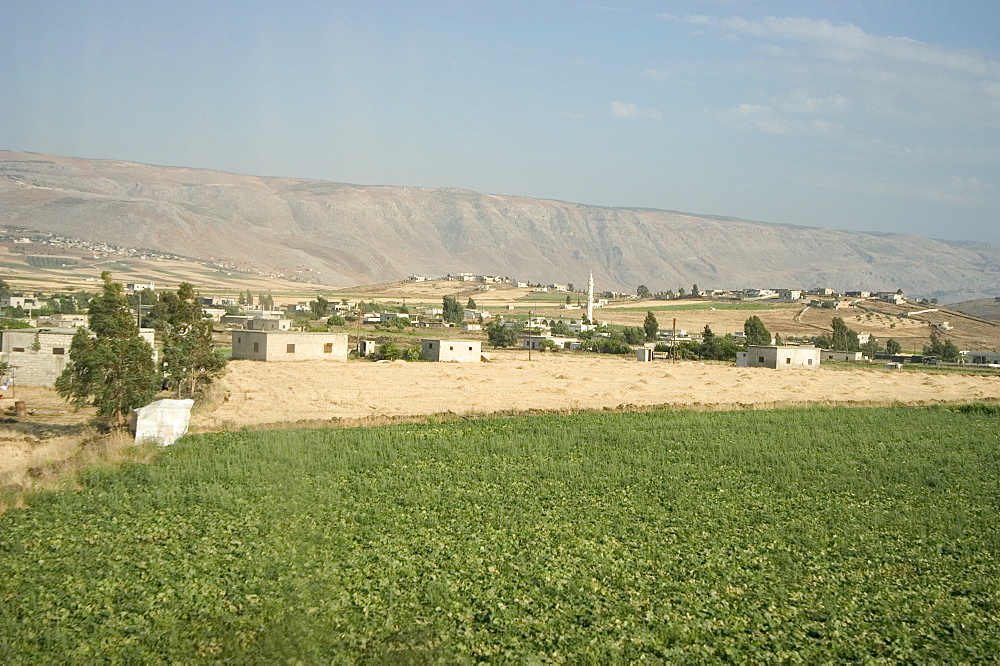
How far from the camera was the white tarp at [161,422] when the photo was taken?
68.4 ft

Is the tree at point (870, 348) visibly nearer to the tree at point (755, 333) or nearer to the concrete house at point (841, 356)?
the concrete house at point (841, 356)

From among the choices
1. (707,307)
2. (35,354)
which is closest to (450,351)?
(35,354)

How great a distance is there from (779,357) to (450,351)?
60.0 feet

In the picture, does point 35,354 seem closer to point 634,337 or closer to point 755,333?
point 634,337

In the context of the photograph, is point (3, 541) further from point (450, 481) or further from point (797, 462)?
point (797, 462)

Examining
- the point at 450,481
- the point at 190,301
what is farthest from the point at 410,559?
the point at 190,301

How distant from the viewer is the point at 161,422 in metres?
21.1

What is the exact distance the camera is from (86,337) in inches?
976

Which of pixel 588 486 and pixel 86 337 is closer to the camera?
pixel 588 486

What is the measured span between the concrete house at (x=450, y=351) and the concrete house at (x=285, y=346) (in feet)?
15.6

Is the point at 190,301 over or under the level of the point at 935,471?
over

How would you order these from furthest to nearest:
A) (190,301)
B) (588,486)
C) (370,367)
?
1. (370,367)
2. (190,301)
3. (588,486)

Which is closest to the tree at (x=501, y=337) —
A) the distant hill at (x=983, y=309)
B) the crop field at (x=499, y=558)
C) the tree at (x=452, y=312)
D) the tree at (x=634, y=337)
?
the tree at (x=634, y=337)

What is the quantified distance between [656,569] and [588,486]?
4.91 metres
